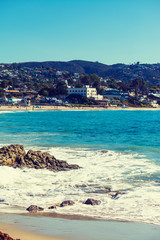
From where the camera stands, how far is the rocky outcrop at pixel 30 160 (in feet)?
55.5

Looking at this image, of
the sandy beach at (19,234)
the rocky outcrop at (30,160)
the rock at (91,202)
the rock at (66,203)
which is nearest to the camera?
the sandy beach at (19,234)

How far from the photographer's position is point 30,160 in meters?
17.3

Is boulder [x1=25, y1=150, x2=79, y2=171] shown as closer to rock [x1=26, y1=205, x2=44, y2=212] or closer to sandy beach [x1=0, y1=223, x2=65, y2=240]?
rock [x1=26, y1=205, x2=44, y2=212]

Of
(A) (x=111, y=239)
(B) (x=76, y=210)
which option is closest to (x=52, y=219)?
(B) (x=76, y=210)

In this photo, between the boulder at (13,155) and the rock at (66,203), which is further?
the boulder at (13,155)

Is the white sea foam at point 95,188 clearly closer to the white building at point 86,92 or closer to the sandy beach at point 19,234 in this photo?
the sandy beach at point 19,234

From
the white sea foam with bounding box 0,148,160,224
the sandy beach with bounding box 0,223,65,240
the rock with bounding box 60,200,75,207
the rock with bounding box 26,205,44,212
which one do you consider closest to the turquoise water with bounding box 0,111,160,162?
the white sea foam with bounding box 0,148,160,224

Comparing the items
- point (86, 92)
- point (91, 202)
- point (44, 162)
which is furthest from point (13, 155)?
point (86, 92)

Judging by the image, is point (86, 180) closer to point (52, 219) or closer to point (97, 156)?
point (52, 219)

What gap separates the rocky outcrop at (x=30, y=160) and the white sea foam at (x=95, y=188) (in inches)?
24.3

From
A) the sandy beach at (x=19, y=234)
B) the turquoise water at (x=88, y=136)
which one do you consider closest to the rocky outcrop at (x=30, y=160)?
the turquoise water at (x=88, y=136)

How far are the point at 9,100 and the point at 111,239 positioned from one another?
153 m

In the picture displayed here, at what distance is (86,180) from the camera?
14797mm

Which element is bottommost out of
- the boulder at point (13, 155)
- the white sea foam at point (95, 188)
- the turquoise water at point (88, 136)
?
the turquoise water at point (88, 136)
